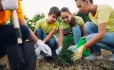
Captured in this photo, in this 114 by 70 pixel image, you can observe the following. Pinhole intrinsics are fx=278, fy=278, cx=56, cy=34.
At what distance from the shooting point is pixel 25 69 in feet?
7.55

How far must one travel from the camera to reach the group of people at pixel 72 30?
2.40m

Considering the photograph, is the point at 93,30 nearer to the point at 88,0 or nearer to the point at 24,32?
the point at 88,0

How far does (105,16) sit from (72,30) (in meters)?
0.86

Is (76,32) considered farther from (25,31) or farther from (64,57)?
(25,31)

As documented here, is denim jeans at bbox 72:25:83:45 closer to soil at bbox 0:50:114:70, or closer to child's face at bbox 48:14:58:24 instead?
child's face at bbox 48:14:58:24

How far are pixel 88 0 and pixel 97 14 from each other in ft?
0.67

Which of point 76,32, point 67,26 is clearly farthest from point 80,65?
→ point 67,26

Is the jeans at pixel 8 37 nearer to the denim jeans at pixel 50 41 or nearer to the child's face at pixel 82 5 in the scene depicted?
the child's face at pixel 82 5

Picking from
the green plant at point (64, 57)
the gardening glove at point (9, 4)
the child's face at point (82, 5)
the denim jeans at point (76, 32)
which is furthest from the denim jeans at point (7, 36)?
the denim jeans at point (76, 32)

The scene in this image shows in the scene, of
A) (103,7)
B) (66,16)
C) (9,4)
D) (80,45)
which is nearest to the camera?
(9,4)

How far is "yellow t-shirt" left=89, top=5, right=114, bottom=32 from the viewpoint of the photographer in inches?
122

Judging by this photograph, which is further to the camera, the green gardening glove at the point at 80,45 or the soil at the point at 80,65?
the green gardening glove at the point at 80,45

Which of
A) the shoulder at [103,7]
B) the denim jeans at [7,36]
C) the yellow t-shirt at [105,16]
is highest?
the denim jeans at [7,36]

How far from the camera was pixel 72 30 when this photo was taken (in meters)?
3.88
